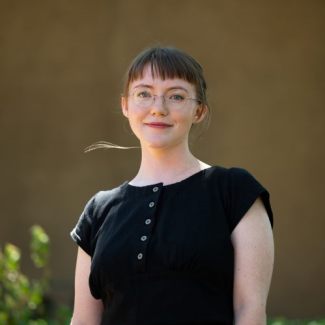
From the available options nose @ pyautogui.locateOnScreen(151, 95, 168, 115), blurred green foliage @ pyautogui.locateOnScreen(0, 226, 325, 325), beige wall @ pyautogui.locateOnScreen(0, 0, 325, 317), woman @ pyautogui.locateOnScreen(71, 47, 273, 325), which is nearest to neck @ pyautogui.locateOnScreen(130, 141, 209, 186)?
woman @ pyautogui.locateOnScreen(71, 47, 273, 325)

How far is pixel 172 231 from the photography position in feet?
7.55

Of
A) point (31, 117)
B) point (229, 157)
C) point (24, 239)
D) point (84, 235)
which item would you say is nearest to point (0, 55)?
point (31, 117)

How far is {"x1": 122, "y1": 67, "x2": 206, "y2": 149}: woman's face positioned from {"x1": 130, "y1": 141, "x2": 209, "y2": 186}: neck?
3 cm

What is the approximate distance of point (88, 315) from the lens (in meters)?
2.48

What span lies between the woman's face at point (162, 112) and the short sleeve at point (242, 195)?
23 cm

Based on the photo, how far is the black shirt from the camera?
87.6 inches

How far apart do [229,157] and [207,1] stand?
1.16 metres

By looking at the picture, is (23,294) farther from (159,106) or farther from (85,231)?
(159,106)

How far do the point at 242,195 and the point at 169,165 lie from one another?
0.29 metres

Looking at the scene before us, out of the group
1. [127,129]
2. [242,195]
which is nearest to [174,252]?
[242,195]

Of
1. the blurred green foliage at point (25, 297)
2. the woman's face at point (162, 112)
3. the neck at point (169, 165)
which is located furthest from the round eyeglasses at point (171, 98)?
the blurred green foliage at point (25, 297)

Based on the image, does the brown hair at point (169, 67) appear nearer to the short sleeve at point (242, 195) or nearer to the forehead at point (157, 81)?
the forehead at point (157, 81)

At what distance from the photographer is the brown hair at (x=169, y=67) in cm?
241

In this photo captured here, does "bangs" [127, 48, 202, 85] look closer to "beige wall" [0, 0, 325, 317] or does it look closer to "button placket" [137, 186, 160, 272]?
"button placket" [137, 186, 160, 272]
